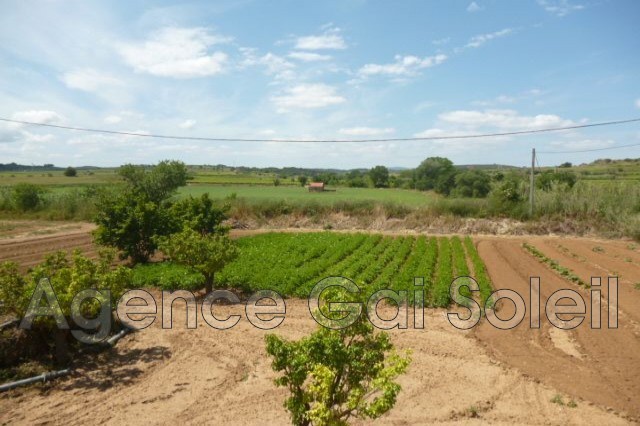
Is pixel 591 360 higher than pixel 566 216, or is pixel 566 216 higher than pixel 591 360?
pixel 566 216

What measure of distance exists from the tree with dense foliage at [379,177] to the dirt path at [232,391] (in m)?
58.1

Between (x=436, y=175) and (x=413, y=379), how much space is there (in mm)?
54265

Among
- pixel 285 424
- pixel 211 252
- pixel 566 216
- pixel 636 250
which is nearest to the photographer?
pixel 285 424

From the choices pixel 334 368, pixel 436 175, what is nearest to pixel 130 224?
pixel 334 368

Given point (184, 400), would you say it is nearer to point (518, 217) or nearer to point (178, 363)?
point (178, 363)

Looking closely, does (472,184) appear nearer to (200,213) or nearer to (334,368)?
(200,213)

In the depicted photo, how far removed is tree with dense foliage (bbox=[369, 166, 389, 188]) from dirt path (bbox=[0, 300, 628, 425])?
191 ft

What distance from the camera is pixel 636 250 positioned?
20.8 metres

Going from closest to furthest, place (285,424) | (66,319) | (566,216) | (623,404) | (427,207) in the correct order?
(285,424), (623,404), (66,319), (566,216), (427,207)

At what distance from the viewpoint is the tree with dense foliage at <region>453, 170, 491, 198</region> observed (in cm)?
4350

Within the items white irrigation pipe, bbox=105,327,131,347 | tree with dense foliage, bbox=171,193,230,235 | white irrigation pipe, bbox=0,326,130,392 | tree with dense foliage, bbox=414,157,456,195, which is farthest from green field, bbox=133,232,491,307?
tree with dense foliage, bbox=414,157,456,195

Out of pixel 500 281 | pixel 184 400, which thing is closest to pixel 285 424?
pixel 184 400

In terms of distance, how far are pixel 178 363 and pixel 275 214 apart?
952 inches

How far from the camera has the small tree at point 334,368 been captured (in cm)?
466
